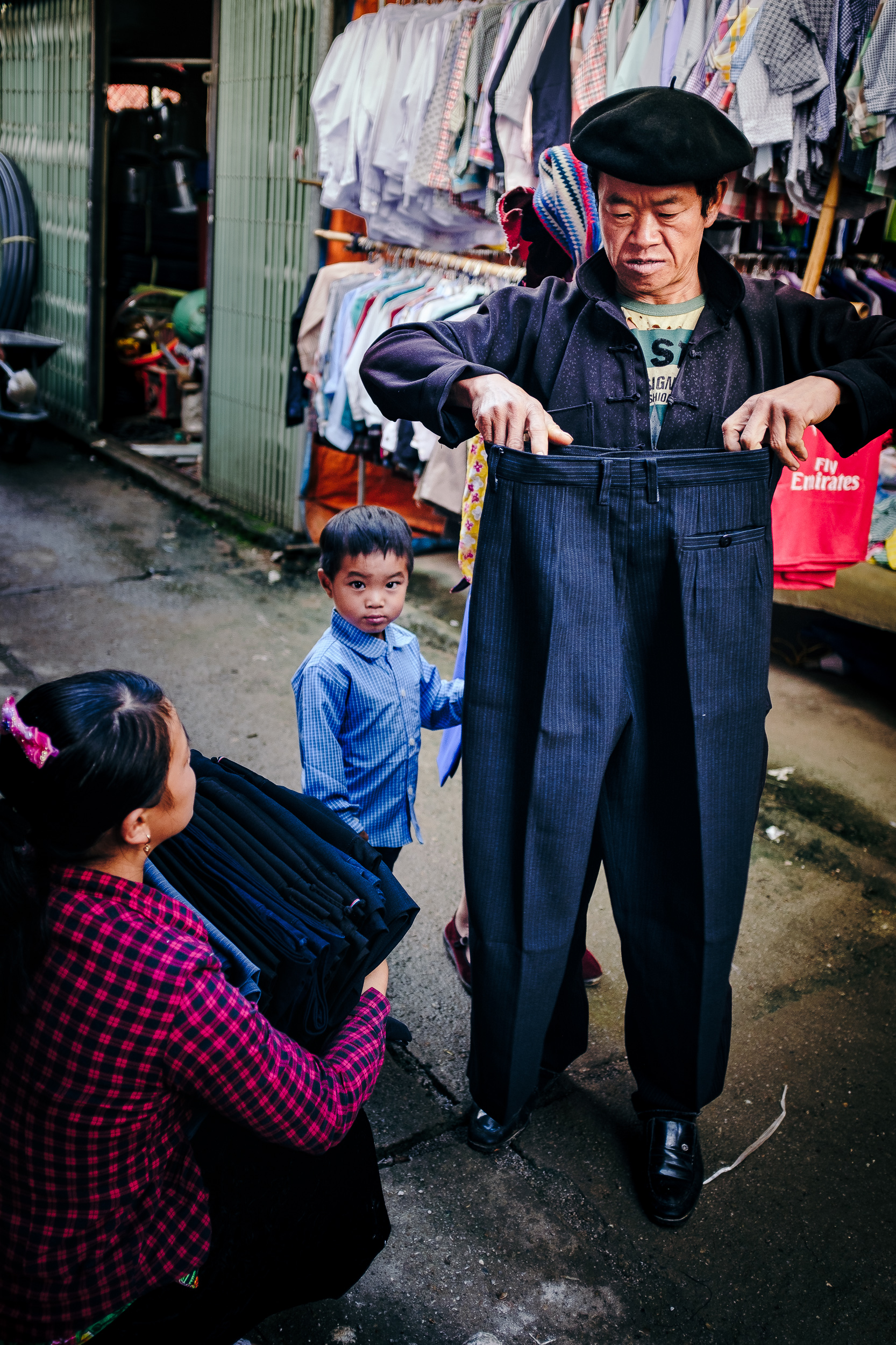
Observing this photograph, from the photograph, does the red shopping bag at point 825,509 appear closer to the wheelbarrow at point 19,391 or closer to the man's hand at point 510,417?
the man's hand at point 510,417

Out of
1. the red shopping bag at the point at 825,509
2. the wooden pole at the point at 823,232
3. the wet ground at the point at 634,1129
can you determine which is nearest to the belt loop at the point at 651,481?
the wet ground at the point at 634,1129

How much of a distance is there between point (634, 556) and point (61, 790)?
3.25 feet

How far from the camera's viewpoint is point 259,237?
6211 mm

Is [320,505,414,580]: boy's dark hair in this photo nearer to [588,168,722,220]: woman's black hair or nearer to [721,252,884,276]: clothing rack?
[588,168,722,220]: woman's black hair

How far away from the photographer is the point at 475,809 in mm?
1974

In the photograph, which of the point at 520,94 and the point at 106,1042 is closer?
the point at 106,1042

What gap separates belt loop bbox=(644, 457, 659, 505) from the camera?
5.67 ft

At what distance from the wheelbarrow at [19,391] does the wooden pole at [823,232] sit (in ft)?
17.8

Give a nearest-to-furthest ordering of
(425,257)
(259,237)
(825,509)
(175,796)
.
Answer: (175,796)
(825,509)
(425,257)
(259,237)

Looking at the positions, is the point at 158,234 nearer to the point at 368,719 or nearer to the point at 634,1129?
the point at 368,719

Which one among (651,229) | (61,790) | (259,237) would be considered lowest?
(61,790)

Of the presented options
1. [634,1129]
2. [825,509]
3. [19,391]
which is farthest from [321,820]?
[19,391]

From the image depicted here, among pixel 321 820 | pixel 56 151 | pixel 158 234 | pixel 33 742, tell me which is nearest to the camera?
pixel 33 742

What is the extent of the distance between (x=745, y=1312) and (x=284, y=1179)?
36.5 inches
